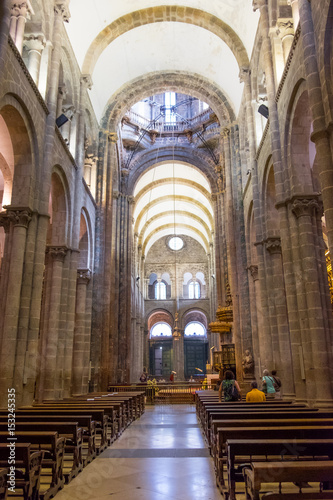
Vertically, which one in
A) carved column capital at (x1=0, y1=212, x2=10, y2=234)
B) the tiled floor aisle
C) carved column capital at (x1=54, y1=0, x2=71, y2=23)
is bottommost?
the tiled floor aisle

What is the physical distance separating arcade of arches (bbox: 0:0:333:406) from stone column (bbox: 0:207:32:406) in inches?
1.4

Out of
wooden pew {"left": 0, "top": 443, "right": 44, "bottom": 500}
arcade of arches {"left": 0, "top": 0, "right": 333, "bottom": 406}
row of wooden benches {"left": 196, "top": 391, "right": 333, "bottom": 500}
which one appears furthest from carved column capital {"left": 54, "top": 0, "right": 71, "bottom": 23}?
wooden pew {"left": 0, "top": 443, "right": 44, "bottom": 500}

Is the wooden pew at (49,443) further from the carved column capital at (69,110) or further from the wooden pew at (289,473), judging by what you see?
the carved column capital at (69,110)

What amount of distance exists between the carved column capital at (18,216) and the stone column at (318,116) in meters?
7.72

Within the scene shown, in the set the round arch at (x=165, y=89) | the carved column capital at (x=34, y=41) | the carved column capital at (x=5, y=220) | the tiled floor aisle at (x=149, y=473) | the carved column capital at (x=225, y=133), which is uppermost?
the round arch at (x=165, y=89)

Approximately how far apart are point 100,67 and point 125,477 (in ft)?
67.0

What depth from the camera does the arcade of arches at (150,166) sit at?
1063 centimetres

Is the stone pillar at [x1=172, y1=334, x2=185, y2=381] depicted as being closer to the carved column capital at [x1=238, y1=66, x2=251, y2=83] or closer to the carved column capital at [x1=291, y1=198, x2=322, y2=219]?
the carved column capital at [x1=238, y1=66, x2=251, y2=83]

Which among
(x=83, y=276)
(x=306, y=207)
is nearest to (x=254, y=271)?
(x=306, y=207)

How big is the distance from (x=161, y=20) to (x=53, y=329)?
52.5 feet

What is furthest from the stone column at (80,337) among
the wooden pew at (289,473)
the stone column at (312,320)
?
the wooden pew at (289,473)

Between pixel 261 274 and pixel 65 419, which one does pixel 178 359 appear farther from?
pixel 65 419

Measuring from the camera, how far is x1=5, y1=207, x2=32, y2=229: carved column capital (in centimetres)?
1173

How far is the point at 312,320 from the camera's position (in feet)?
33.4
